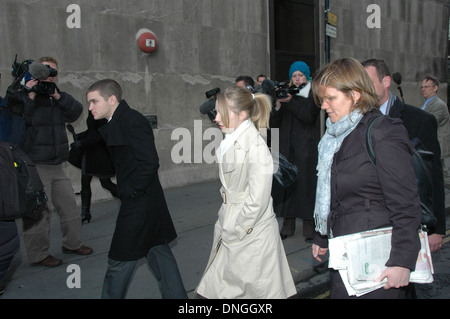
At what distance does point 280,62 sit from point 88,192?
20.7 feet

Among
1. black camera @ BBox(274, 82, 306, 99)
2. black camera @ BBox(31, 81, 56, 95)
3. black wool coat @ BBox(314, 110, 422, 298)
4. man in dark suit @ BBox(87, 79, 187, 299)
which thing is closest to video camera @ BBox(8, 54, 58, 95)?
black camera @ BBox(31, 81, 56, 95)

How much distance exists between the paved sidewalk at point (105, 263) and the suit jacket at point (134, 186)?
0.82 m

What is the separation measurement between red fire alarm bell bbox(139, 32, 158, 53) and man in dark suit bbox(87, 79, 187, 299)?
4474mm

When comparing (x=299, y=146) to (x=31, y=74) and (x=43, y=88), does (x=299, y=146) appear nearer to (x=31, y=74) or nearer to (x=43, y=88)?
(x=43, y=88)

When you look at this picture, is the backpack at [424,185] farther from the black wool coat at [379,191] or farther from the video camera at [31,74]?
the video camera at [31,74]

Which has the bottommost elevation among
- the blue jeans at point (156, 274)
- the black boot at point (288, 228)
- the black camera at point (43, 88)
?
the black boot at point (288, 228)

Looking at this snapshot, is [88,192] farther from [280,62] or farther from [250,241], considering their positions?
[280,62]

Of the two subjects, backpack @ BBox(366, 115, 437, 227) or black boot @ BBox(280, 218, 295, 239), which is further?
black boot @ BBox(280, 218, 295, 239)

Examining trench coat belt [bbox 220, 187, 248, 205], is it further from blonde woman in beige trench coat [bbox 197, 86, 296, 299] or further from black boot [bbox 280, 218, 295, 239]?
black boot [bbox 280, 218, 295, 239]

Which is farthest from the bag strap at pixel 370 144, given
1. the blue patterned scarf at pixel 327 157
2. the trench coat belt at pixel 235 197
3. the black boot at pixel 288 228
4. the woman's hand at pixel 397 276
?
the black boot at pixel 288 228

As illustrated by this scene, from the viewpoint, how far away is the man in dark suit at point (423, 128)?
8.45 ft

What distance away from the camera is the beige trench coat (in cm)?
272

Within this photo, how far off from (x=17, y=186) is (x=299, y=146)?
321 cm
